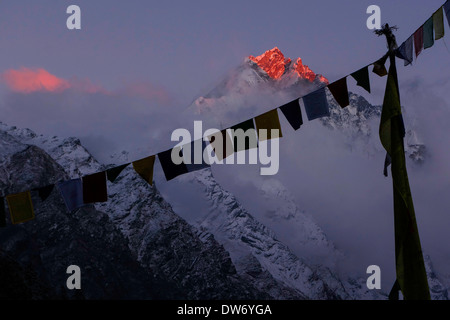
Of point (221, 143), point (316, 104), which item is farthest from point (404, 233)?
point (221, 143)

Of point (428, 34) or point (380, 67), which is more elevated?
point (428, 34)

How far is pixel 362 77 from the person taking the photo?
12508 millimetres

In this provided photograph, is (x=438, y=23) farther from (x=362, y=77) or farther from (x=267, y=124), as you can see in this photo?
(x=267, y=124)

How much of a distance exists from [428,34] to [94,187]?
8517mm

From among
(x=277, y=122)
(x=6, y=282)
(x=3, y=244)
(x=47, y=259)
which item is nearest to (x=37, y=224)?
(x=47, y=259)

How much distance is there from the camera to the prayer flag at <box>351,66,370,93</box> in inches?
485

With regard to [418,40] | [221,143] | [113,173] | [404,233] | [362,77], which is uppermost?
[418,40]

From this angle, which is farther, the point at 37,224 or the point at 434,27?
the point at 37,224

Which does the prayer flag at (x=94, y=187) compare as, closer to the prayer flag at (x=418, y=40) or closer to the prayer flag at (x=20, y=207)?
the prayer flag at (x=20, y=207)

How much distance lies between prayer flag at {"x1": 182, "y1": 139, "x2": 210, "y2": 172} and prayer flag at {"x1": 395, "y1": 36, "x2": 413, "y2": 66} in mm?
5121

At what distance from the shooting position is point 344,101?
13.9 m
